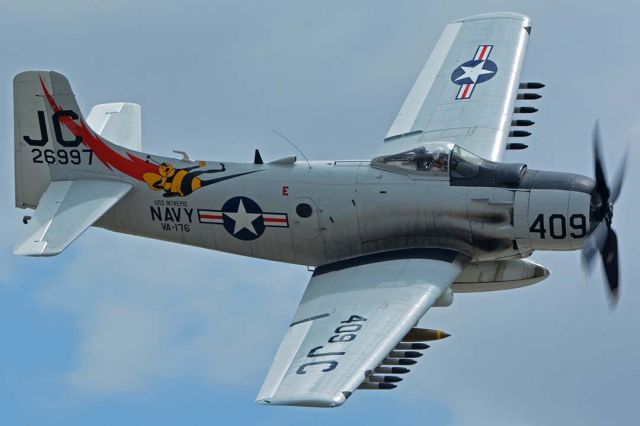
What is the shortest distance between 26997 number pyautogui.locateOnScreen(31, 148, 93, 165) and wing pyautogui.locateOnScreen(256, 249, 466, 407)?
514cm

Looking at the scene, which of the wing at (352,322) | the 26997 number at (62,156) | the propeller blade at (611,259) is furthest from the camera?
the 26997 number at (62,156)

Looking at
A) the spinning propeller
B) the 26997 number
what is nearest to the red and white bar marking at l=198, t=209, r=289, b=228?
the 26997 number

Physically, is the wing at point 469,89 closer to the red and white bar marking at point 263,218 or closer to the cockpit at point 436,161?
the cockpit at point 436,161

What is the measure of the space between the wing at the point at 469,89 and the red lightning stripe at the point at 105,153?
184 inches

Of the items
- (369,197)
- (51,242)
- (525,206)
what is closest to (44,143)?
(51,242)

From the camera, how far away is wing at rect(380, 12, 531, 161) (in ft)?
126

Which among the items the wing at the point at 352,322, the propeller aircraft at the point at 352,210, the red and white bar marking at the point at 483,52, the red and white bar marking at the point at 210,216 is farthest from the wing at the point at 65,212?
the red and white bar marking at the point at 483,52

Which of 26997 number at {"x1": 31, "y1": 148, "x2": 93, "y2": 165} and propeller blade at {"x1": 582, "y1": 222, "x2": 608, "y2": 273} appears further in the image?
26997 number at {"x1": 31, "y1": 148, "x2": 93, "y2": 165}

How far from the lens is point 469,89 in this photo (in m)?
39.9

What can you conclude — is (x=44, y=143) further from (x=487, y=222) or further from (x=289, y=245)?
(x=487, y=222)

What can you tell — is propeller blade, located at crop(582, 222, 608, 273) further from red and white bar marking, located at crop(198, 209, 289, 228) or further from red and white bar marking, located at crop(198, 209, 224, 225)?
red and white bar marking, located at crop(198, 209, 224, 225)

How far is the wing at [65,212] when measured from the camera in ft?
114

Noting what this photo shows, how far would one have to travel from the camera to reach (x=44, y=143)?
124 feet

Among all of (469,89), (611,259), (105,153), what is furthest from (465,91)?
(105,153)
